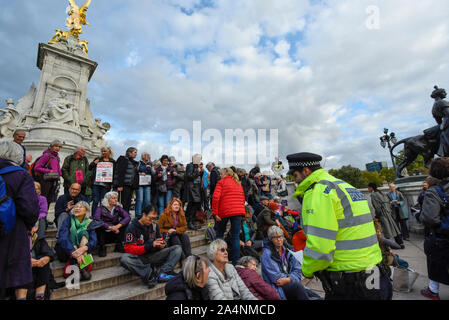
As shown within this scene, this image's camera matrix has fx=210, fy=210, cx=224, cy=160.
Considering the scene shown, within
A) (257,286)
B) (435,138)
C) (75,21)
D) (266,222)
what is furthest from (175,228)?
(75,21)

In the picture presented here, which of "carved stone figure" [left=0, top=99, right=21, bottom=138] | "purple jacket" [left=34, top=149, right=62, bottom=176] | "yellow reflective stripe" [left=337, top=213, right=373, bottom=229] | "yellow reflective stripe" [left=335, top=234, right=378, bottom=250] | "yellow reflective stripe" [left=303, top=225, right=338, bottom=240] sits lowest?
"yellow reflective stripe" [left=335, top=234, right=378, bottom=250]

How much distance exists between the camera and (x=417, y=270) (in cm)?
429

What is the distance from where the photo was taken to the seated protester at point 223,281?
249cm

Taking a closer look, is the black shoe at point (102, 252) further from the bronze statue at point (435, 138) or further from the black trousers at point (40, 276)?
the bronze statue at point (435, 138)

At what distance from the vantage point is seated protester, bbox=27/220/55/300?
274cm

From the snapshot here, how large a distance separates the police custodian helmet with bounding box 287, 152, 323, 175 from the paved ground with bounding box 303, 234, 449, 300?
111 inches

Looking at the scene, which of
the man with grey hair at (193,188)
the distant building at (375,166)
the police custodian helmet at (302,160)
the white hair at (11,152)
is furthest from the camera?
the distant building at (375,166)

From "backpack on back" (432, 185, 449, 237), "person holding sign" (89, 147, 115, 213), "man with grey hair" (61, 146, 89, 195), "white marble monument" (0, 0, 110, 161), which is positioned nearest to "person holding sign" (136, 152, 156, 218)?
"person holding sign" (89, 147, 115, 213)

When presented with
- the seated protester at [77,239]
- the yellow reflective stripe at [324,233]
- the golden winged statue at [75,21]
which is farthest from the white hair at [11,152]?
the golden winged statue at [75,21]

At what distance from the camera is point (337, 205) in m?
1.75

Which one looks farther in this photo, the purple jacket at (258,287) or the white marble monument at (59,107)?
the white marble monument at (59,107)

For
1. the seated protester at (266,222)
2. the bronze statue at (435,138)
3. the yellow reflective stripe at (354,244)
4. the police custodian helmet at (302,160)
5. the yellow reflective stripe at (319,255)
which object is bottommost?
the seated protester at (266,222)

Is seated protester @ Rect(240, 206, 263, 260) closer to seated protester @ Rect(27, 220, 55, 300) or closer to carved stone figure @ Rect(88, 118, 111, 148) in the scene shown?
seated protester @ Rect(27, 220, 55, 300)

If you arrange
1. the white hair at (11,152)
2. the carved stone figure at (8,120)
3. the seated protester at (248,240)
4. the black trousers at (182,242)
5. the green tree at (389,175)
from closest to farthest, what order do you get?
the white hair at (11,152) < the black trousers at (182,242) < the seated protester at (248,240) < the carved stone figure at (8,120) < the green tree at (389,175)
